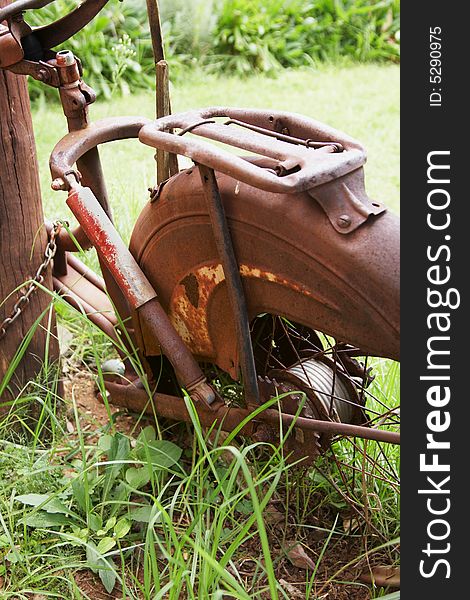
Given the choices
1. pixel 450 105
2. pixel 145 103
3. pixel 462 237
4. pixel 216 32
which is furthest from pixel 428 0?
pixel 216 32

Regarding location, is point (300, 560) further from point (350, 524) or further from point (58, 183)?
point (58, 183)

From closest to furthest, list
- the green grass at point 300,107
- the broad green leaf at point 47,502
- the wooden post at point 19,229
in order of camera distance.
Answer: the broad green leaf at point 47,502
the wooden post at point 19,229
the green grass at point 300,107

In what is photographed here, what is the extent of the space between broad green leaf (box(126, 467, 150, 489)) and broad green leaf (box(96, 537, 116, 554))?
17 centimetres

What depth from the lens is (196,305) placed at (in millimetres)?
2461

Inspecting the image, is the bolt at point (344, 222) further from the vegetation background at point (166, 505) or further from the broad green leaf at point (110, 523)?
the broad green leaf at point (110, 523)

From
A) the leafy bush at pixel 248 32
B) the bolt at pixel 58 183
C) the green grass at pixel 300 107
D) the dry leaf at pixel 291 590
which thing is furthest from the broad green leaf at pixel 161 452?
the leafy bush at pixel 248 32

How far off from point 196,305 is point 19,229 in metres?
0.65

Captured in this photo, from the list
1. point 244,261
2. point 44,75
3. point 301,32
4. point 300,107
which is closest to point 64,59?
point 44,75

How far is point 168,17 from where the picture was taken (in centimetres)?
741

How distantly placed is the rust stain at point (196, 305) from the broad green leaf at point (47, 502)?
1.79ft

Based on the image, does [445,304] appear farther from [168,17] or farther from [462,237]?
[168,17]

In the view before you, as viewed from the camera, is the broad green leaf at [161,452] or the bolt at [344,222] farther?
the broad green leaf at [161,452]

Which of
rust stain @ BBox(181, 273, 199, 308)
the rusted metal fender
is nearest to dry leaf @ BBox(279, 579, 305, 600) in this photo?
the rusted metal fender

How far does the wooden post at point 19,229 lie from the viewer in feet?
8.67
